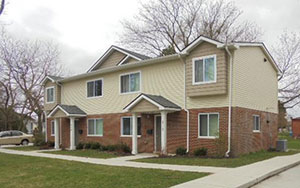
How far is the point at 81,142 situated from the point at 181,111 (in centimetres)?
992

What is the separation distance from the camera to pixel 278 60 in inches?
1399

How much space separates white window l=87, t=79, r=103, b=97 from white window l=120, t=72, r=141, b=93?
7.75 feet

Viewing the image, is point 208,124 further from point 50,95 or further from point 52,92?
point 50,95

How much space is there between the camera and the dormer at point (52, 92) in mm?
27688

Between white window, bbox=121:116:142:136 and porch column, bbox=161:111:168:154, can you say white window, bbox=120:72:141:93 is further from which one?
porch column, bbox=161:111:168:154

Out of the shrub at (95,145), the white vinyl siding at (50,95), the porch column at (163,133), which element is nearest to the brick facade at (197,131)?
the shrub at (95,145)

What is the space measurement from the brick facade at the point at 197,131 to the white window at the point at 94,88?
1.82 meters

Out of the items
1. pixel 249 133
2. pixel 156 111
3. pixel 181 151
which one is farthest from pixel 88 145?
pixel 249 133

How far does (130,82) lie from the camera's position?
71.4 feet

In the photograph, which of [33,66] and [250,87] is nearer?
[250,87]

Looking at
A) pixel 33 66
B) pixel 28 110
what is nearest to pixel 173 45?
pixel 33 66

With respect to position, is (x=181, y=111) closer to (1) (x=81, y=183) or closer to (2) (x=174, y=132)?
(2) (x=174, y=132)

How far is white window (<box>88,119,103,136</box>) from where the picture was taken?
23.9 m

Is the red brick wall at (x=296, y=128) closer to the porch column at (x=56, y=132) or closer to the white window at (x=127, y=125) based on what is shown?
the white window at (x=127, y=125)
